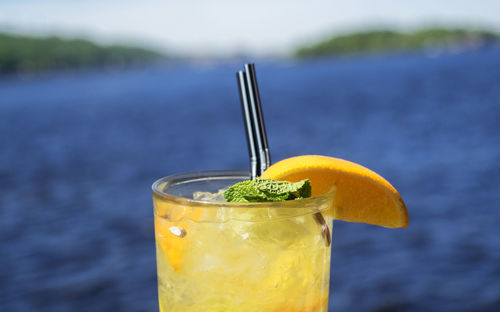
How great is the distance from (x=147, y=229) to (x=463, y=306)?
8135mm

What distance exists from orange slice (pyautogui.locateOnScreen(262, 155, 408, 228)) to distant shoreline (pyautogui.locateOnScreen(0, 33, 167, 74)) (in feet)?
343

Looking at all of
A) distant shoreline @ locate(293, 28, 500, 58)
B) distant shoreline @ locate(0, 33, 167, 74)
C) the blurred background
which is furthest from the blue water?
distant shoreline @ locate(293, 28, 500, 58)

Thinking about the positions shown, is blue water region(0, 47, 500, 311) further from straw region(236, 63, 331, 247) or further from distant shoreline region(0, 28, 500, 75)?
distant shoreline region(0, 28, 500, 75)

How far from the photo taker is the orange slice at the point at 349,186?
3.76 feet

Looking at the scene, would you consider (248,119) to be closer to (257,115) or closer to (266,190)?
(257,115)

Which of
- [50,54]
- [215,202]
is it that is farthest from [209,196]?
[50,54]

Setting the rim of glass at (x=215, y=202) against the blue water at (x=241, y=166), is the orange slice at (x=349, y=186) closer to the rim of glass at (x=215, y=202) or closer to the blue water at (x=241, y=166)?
the rim of glass at (x=215, y=202)

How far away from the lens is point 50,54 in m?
105

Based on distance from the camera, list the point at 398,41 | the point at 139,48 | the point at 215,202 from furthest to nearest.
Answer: the point at 139,48 → the point at 398,41 → the point at 215,202

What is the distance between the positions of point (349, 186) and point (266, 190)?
232 mm

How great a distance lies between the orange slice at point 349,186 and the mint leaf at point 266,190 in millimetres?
68

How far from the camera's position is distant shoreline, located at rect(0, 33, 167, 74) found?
9838 centimetres

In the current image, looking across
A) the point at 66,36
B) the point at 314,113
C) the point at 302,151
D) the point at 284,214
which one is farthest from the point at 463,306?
the point at 66,36

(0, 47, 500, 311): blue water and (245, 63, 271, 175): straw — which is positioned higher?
(245, 63, 271, 175): straw
